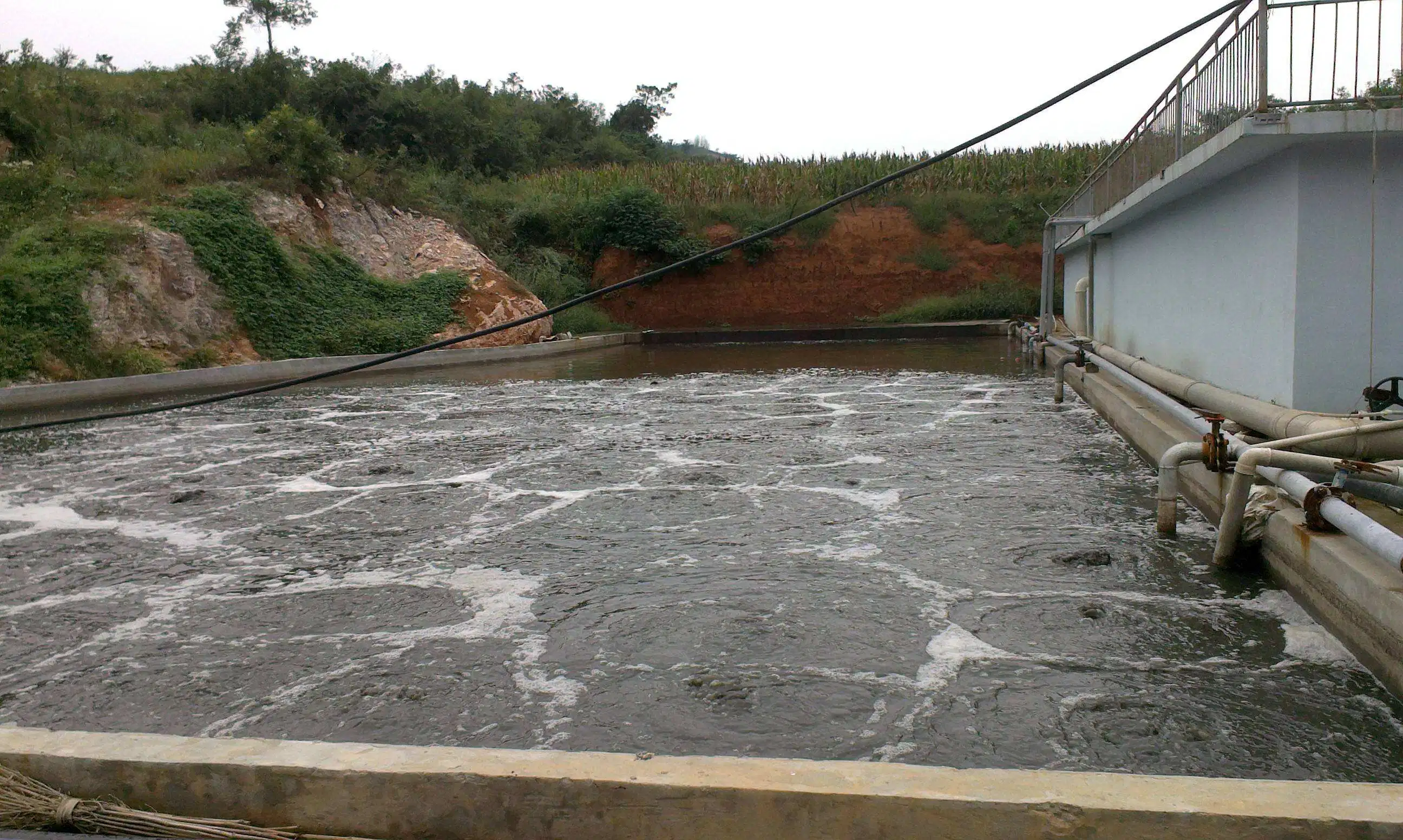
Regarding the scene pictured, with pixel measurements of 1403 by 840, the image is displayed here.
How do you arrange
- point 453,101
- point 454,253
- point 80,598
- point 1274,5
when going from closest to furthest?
point 80,598 < point 1274,5 < point 454,253 < point 453,101

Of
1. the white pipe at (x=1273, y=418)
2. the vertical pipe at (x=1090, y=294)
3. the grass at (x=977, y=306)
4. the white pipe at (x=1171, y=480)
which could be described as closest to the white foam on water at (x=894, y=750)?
the white pipe at (x=1171, y=480)

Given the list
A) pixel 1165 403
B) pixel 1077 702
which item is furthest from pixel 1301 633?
pixel 1165 403

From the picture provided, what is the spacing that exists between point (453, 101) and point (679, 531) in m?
39.3

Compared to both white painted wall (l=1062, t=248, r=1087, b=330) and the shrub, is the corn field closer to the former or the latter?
the shrub

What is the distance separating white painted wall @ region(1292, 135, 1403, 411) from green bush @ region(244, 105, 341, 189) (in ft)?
70.3

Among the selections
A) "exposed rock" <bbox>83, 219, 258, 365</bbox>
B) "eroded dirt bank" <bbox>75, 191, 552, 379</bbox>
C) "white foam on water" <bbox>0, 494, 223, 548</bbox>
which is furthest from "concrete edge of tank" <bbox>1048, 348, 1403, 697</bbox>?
"exposed rock" <bbox>83, 219, 258, 365</bbox>

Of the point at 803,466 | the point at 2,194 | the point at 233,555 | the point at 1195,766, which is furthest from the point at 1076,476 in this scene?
the point at 2,194

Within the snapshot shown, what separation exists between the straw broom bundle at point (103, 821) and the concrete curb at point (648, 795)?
50mm

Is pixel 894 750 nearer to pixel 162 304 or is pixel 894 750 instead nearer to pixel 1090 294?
pixel 1090 294

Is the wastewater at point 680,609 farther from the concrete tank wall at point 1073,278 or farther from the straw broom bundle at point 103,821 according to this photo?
the concrete tank wall at point 1073,278

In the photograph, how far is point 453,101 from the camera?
42.8 metres

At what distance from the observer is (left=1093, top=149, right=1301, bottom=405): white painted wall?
7609mm

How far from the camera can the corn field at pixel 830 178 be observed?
37375 mm

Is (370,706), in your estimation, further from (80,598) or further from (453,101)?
(453,101)
